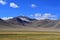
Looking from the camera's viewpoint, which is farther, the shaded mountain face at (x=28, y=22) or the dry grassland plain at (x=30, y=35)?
the shaded mountain face at (x=28, y=22)

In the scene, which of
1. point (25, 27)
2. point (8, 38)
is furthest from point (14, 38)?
point (25, 27)

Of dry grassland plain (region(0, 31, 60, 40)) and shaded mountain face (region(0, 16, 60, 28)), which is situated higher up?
shaded mountain face (region(0, 16, 60, 28))

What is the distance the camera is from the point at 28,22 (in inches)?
336

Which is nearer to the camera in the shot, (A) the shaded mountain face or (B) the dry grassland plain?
(B) the dry grassland plain

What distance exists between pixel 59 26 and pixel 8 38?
2.97 metres

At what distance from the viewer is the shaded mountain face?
27.5 feet

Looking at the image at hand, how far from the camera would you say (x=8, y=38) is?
7707mm

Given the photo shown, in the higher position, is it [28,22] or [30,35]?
[28,22]

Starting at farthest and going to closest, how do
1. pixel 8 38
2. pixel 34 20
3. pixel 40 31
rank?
1. pixel 40 31
2. pixel 34 20
3. pixel 8 38

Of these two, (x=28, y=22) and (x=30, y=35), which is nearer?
(x=30, y=35)

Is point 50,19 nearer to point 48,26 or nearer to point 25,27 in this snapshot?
point 48,26

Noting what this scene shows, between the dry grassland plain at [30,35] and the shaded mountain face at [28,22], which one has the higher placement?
the shaded mountain face at [28,22]

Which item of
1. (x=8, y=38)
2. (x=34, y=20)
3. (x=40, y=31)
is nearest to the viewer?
(x=8, y=38)

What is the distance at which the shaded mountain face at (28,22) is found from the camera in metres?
8.38
